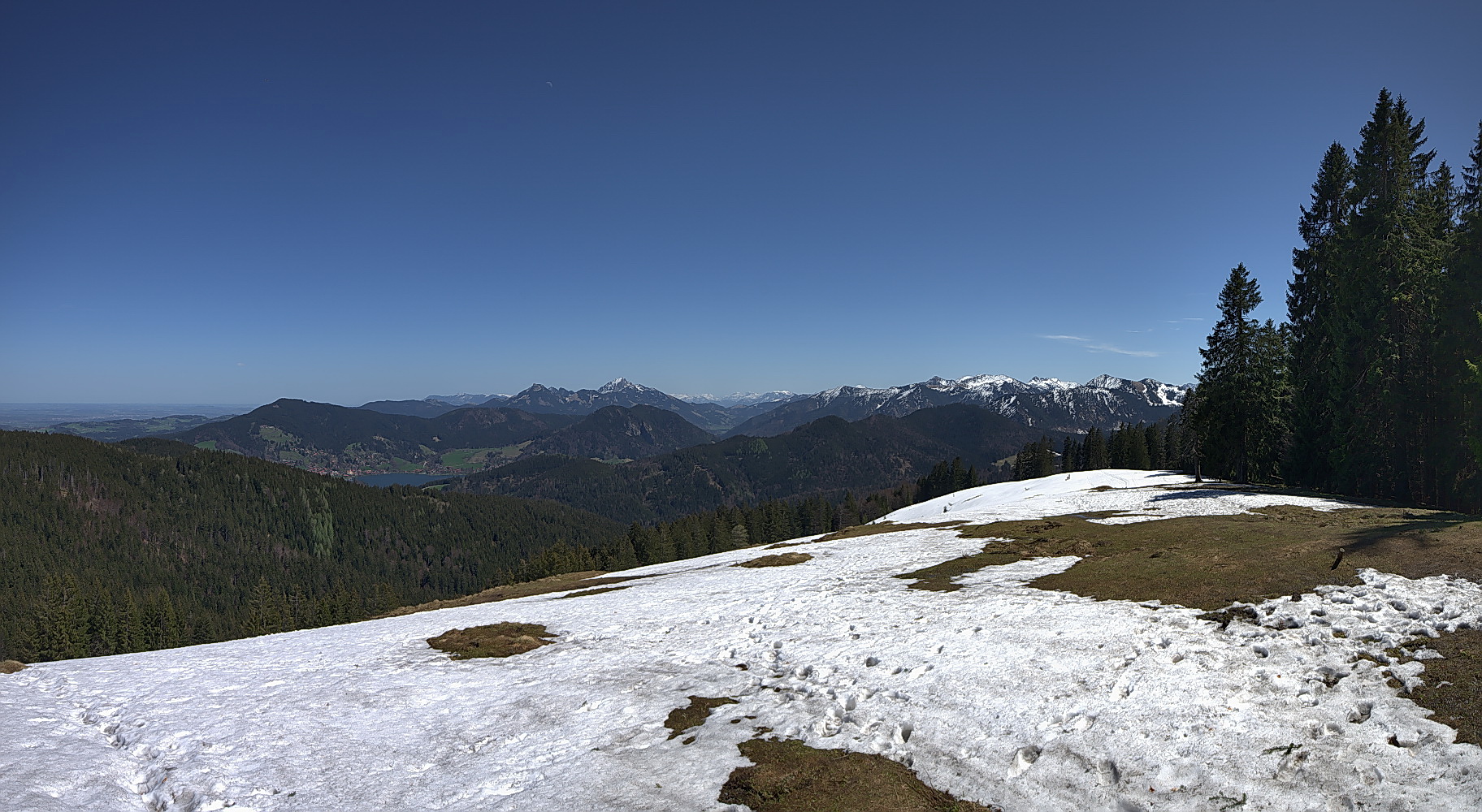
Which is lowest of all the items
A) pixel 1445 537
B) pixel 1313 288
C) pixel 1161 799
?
pixel 1161 799

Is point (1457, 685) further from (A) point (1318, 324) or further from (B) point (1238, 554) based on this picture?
(A) point (1318, 324)

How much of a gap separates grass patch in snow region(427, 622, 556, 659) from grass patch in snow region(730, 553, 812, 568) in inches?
554

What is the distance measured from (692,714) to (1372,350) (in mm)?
59044

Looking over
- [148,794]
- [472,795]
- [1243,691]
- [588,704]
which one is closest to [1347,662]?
[1243,691]

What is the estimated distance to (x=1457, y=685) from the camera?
29.9 ft

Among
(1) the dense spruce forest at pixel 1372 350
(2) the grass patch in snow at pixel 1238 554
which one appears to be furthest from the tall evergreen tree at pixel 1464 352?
(2) the grass patch in snow at pixel 1238 554

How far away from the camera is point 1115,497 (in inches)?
1784

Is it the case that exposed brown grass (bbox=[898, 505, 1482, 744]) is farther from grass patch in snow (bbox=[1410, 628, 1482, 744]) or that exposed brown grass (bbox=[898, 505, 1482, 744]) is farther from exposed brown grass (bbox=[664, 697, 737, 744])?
exposed brown grass (bbox=[664, 697, 737, 744])

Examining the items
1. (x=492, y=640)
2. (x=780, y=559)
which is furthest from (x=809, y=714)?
(x=780, y=559)

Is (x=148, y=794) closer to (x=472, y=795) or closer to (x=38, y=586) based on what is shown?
(x=472, y=795)

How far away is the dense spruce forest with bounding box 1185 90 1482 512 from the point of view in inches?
1559

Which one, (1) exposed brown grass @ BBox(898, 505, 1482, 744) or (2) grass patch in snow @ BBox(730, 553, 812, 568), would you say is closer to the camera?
(1) exposed brown grass @ BBox(898, 505, 1482, 744)

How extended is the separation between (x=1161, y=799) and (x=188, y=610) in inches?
8371

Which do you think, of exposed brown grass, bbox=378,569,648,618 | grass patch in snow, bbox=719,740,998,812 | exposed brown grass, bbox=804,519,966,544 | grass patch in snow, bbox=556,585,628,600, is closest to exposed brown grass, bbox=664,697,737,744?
grass patch in snow, bbox=719,740,998,812
